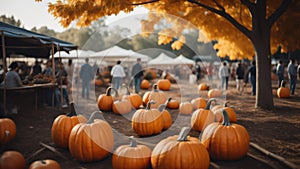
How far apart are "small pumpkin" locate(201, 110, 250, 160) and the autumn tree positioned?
4.16 meters

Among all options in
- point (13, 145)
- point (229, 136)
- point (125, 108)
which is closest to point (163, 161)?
point (229, 136)

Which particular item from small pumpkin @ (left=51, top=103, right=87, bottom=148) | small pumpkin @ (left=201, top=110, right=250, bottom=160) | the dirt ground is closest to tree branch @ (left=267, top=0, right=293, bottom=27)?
the dirt ground

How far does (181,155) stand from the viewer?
3.35 m

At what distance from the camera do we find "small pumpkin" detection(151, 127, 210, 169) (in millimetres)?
3352

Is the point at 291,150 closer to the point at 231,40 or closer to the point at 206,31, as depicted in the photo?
the point at 206,31

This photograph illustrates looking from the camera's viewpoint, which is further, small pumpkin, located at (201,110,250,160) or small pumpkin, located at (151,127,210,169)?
small pumpkin, located at (201,110,250,160)

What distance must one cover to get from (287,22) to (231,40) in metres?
2.57

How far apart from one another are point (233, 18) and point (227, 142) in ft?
19.7

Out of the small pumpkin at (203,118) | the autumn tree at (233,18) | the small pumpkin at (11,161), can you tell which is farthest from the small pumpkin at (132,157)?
the autumn tree at (233,18)

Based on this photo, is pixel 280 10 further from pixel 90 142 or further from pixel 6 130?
pixel 6 130

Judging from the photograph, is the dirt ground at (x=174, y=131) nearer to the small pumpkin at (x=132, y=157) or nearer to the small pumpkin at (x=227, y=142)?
the small pumpkin at (x=227, y=142)

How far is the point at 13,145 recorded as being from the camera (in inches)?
205

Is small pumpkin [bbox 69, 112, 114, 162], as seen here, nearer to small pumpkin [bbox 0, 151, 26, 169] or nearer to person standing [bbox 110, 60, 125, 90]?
small pumpkin [bbox 0, 151, 26, 169]

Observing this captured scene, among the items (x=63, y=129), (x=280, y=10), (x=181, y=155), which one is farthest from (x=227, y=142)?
(x=280, y=10)
